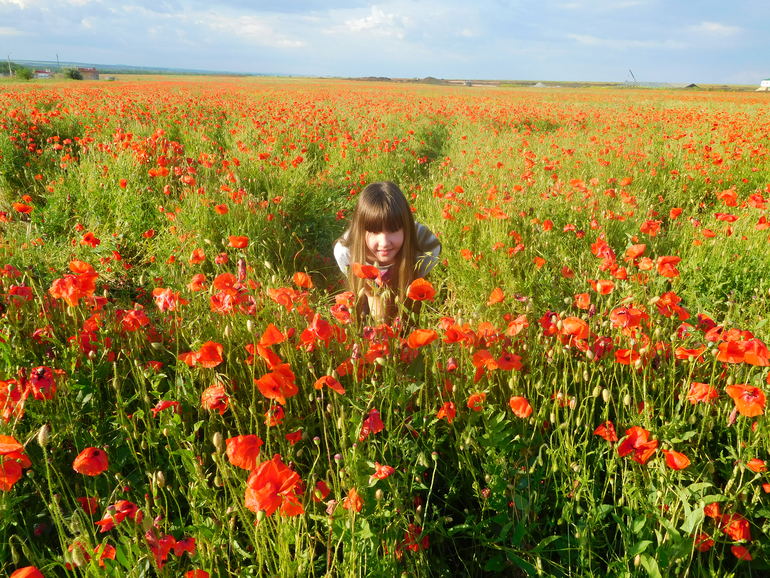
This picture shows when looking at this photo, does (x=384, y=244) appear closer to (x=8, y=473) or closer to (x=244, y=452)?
(x=244, y=452)

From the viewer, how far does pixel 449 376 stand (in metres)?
1.75

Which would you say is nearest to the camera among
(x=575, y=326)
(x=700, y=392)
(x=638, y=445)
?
(x=638, y=445)

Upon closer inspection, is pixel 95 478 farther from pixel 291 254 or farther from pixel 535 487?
pixel 291 254

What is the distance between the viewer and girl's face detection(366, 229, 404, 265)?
2926 mm

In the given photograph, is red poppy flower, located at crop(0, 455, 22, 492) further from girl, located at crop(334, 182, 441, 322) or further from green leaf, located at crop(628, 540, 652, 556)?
girl, located at crop(334, 182, 441, 322)

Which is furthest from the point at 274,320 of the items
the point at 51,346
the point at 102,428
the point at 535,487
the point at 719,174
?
the point at 719,174

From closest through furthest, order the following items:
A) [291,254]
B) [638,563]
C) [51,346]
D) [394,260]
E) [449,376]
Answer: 1. [638,563]
2. [449,376]
3. [51,346]
4. [394,260]
5. [291,254]

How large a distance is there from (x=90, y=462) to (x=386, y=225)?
204 cm

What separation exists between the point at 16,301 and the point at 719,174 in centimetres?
691

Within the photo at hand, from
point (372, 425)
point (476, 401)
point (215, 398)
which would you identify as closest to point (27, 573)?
point (215, 398)

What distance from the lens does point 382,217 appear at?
9.55 ft

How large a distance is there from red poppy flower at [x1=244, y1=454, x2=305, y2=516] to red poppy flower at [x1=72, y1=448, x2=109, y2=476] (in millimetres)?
461

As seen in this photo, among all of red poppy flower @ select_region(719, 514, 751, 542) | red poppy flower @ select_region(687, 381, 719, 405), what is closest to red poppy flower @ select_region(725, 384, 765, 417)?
red poppy flower @ select_region(687, 381, 719, 405)

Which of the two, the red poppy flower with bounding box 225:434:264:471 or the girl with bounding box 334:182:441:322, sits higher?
the girl with bounding box 334:182:441:322
